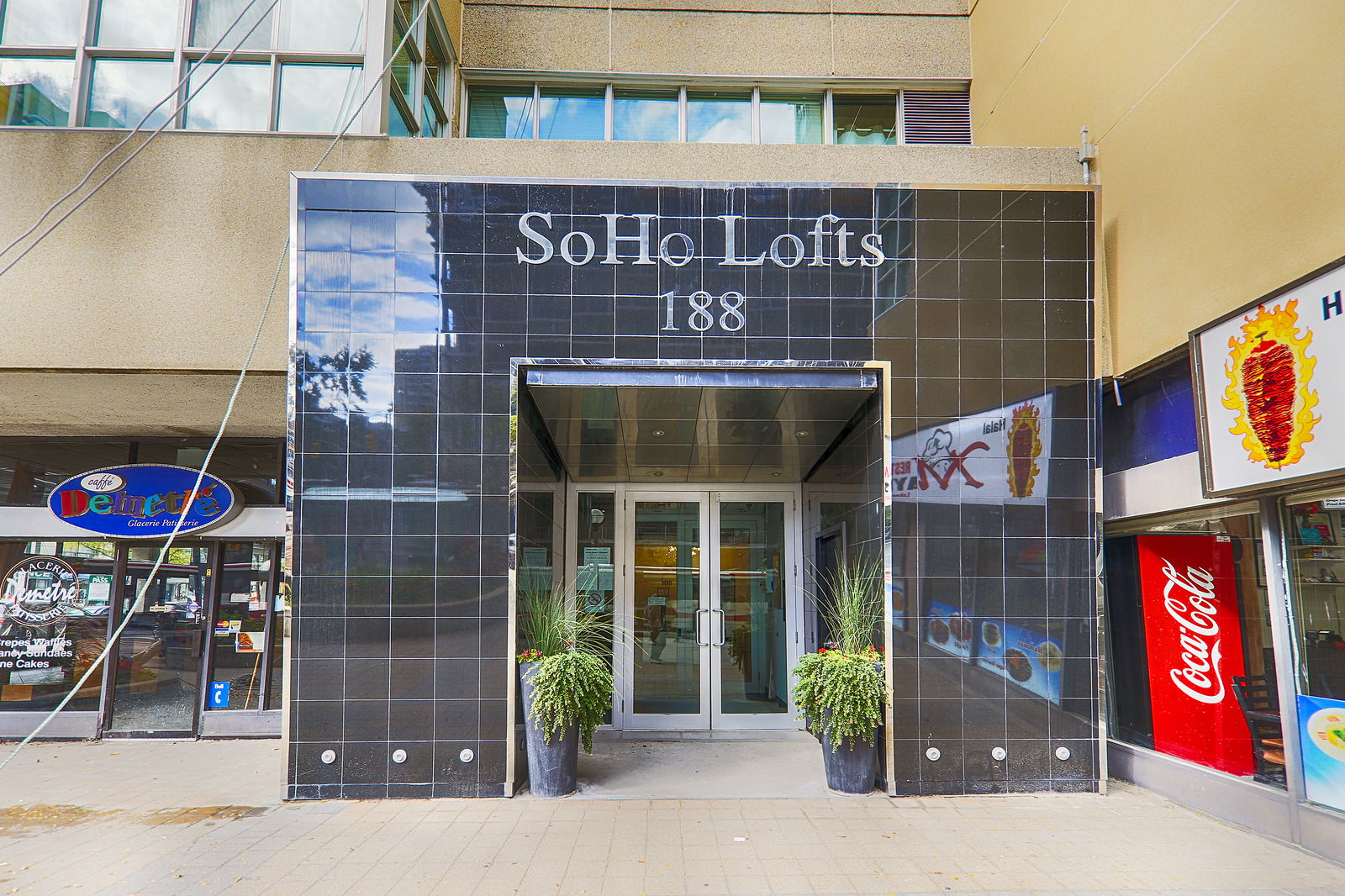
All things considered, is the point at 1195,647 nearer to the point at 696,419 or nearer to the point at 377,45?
the point at 696,419

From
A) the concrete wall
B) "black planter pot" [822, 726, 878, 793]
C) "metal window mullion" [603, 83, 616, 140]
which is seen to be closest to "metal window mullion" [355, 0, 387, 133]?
the concrete wall

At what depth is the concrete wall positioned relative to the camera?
8336 millimetres

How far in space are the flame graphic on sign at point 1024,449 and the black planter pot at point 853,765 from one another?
6.36 feet

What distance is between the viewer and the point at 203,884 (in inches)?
160

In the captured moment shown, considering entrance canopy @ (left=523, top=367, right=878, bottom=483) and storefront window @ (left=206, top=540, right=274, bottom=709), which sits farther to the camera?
storefront window @ (left=206, top=540, right=274, bottom=709)

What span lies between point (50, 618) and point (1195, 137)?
992cm

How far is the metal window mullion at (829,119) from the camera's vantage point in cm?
851

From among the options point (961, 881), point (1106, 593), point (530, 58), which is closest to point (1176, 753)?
point (1106, 593)

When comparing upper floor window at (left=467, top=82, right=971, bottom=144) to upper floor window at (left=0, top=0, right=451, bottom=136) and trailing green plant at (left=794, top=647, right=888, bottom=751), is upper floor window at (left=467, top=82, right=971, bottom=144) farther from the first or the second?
trailing green plant at (left=794, top=647, right=888, bottom=751)

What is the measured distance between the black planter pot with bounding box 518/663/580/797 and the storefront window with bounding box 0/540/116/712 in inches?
190

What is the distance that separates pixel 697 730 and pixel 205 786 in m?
3.87

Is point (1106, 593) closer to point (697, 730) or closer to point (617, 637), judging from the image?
point (697, 730)

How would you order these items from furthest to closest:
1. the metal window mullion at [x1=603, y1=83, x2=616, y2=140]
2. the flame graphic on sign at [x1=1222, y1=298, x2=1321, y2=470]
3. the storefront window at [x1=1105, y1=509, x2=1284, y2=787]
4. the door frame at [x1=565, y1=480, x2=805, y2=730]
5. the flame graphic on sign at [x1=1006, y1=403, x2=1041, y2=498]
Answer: the metal window mullion at [x1=603, y1=83, x2=616, y2=140], the door frame at [x1=565, y1=480, x2=805, y2=730], the flame graphic on sign at [x1=1006, y1=403, x2=1041, y2=498], the storefront window at [x1=1105, y1=509, x2=1284, y2=787], the flame graphic on sign at [x1=1222, y1=298, x2=1321, y2=470]

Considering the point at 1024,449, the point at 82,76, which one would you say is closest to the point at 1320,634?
the point at 1024,449
